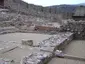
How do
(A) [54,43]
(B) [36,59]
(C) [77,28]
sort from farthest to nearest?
(C) [77,28] < (A) [54,43] < (B) [36,59]

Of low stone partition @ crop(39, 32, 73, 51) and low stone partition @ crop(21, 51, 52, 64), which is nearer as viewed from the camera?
low stone partition @ crop(21, 51, 52, 64)

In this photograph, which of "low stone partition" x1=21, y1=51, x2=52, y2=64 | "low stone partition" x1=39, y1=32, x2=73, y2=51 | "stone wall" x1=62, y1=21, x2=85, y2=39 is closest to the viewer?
"low stone partition" x1=21, y1=51, x2=52, y2=64

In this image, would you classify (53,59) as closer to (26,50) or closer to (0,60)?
(26,50)

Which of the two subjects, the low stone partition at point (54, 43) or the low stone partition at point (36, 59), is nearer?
the low stone partition at point (36, 59)

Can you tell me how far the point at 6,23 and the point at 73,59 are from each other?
27.2ft

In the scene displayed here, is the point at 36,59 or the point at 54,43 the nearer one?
the point at 36,59

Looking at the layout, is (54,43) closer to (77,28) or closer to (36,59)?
(36,59)

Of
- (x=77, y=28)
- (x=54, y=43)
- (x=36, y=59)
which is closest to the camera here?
(x=36, y=59)

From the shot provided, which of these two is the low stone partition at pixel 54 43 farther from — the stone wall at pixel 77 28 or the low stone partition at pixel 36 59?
the stone wall at pixel 77 28

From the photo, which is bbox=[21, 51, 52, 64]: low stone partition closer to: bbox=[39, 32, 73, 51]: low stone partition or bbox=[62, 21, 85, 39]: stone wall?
bbox=[39, 32, 73, 51]: low stone partition

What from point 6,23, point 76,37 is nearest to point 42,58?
point 76,37

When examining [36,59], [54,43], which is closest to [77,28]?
[54,43]

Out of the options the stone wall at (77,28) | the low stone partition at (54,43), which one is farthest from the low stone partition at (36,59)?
the stone wall at (77,28)

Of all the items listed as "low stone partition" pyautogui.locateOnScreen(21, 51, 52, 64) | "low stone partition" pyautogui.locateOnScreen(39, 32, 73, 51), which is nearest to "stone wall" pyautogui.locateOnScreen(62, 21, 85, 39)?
"low stone partition" pyautogui.locateOnScreen(39, 32, 73, 51)
